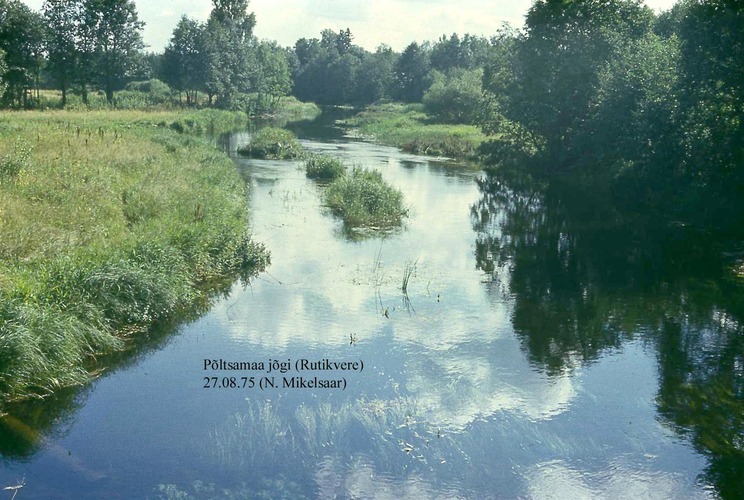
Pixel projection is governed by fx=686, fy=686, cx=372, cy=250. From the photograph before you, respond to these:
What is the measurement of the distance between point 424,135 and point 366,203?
1320 inches

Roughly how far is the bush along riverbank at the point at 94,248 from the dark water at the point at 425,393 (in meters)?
0.72

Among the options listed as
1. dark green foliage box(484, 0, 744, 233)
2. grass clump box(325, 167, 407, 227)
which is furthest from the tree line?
grass clump box(325, 167, 407, 227)

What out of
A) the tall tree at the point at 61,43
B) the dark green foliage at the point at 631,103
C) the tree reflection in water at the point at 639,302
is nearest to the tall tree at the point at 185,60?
the tall tree at the point at 61,43

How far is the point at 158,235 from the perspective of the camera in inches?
703

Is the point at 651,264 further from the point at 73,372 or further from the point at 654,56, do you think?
the point at 73,372

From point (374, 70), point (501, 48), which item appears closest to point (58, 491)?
point (501, 48)

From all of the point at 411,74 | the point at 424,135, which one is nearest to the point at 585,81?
the point at 424,135

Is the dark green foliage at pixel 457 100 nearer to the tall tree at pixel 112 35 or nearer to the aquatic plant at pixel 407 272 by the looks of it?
the tall tree at pixel 112 35

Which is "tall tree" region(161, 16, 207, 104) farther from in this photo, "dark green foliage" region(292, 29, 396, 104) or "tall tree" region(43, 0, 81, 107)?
"dark green foliage" region(292, 29, 396, 104)

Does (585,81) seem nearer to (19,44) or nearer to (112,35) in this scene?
(19,44)

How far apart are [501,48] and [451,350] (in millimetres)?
35648

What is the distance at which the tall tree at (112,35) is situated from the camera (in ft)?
235

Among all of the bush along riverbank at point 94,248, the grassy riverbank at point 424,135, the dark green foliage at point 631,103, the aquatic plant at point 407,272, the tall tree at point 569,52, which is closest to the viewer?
the bush along riverbank at point 94,248

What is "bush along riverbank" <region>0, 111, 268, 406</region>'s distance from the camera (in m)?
12.0
